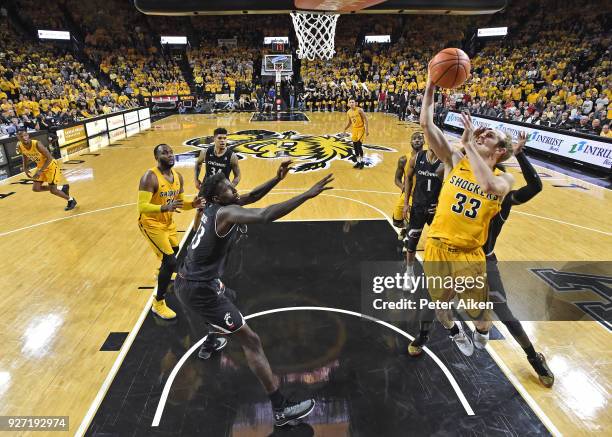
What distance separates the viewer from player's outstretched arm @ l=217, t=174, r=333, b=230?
2.63 meters

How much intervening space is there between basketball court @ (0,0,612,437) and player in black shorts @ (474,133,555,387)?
16cm

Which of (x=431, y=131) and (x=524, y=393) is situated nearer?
(x=431, y=131)

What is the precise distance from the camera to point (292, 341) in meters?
4.25

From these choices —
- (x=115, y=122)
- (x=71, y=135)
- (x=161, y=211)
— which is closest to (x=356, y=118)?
(x=161, y=211)

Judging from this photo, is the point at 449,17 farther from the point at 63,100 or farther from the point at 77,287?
the point at 77,287

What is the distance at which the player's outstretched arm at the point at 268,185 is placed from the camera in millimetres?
3304

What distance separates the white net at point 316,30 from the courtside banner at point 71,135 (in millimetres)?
8619

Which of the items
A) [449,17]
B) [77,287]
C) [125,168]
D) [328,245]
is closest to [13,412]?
[77,287]

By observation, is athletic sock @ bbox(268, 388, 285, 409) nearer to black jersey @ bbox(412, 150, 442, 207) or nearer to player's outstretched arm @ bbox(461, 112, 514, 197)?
player's outstretched arm @ bbox(461, 112, 514, 197)

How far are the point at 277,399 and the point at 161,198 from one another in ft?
8.58

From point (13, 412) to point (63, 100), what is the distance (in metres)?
20.3

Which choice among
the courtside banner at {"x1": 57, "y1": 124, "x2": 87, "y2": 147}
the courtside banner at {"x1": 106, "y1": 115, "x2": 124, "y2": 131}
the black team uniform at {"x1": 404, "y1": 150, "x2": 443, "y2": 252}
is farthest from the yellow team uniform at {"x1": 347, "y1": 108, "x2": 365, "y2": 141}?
the courtside banner at {"x1": 106, "y1": 115, "x2": 124, "y2": 131}

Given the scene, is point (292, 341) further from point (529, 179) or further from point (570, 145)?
point (570, 145)

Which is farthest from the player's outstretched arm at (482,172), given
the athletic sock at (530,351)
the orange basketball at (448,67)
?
the athletic sock at (530,351)
